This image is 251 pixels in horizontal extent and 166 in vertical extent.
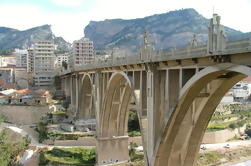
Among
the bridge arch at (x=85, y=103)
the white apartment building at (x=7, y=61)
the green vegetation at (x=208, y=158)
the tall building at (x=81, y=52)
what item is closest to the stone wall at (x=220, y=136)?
the green vegetation at (x=208, y=158)

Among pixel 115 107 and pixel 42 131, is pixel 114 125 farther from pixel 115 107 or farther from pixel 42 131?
pixel 42 131

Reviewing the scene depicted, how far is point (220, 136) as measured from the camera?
2270 inches

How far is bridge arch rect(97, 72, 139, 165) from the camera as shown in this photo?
125ft

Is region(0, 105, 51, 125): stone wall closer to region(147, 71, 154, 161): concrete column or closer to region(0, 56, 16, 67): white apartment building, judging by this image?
region(147, 71, 154, 161): concrete column

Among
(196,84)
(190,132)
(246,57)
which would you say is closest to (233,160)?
(190,132)

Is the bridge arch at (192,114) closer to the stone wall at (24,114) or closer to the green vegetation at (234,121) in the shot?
the green vegetation at (234,121)

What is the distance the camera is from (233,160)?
161ft

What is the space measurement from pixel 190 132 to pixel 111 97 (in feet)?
55.1

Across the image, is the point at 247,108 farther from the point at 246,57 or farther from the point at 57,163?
the point at 246,57

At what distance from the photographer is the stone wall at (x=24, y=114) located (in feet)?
198

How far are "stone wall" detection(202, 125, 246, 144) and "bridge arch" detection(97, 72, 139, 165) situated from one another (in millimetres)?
18229

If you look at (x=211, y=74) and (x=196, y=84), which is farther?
(x=196, y=84)

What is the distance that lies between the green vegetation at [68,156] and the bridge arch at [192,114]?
824 inches

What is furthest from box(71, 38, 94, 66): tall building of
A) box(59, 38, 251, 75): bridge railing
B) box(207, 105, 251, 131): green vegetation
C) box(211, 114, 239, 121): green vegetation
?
box(59, 38, 251, 75): bridge railing
